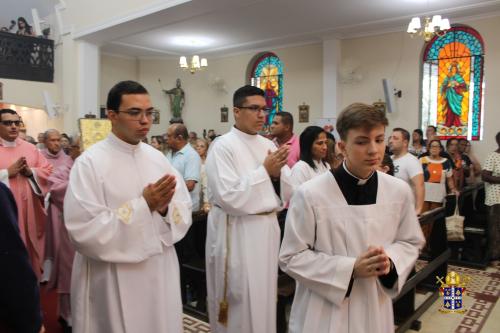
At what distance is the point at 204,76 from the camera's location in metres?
15.6

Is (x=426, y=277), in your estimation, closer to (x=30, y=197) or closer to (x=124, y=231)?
(x=124, y=231)

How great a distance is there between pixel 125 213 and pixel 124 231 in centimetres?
10

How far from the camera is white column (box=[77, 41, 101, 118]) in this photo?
454 inches

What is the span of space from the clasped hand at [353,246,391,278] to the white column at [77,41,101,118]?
1092 cm

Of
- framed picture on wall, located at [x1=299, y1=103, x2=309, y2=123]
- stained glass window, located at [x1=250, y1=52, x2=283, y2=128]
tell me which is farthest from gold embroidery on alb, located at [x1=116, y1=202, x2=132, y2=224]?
stained glass window, located at [x1=250, y1=52, x2=283, y2=128]

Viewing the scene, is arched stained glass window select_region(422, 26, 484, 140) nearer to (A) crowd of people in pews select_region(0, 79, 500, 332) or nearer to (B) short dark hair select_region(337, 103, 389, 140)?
(A) crowd of people in pews select_region(0, 79, 500, 332)

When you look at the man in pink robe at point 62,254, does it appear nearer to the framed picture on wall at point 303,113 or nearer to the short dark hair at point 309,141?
the short dark hair at point 309,141

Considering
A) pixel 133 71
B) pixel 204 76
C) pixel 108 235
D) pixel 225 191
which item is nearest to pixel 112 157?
pixel 108 235

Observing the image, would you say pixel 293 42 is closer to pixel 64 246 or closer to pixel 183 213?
pixel 64 246

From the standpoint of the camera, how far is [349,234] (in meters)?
2.01

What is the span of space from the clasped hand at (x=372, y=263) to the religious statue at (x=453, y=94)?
9657 mm

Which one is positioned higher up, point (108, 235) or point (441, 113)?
point (441, 113)

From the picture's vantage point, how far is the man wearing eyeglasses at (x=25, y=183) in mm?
4121

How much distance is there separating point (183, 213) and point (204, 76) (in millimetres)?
13444
